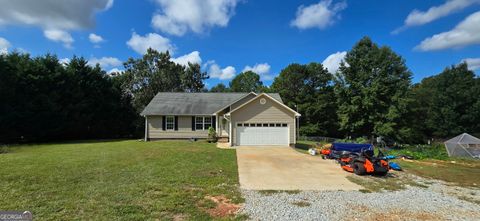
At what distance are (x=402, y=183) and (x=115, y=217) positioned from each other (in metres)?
8.49

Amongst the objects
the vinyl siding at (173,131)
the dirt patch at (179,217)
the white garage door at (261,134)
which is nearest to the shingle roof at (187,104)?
the vinyl siding at (173,131)

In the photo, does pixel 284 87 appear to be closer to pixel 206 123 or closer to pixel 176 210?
pixel 206 123

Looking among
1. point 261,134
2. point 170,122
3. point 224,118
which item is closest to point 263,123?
point 261,134

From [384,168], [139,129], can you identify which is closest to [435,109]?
[384,168]

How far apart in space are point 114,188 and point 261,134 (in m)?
12.8

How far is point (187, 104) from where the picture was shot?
2462cm

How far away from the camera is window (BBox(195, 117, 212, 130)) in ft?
76.8

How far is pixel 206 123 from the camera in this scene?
2352cm

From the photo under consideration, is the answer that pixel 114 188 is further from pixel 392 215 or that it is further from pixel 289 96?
pixel 289 96

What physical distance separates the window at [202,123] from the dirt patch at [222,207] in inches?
658

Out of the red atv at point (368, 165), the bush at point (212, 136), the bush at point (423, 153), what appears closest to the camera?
the red atv at point (368, 165)

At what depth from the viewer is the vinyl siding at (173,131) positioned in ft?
76.2

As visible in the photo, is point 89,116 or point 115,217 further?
point 89,116

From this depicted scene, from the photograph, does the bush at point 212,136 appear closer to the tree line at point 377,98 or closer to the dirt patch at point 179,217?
the tree line at point 377,98
